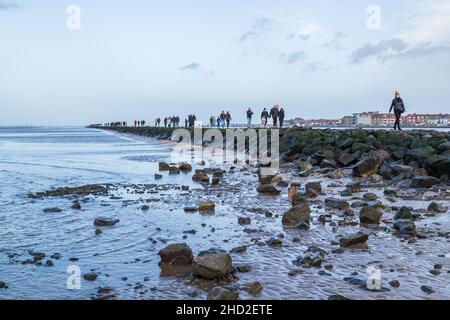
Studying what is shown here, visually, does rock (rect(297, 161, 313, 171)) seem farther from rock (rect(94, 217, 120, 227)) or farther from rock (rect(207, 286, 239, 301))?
rock (rect(207, 286, 239, 301))

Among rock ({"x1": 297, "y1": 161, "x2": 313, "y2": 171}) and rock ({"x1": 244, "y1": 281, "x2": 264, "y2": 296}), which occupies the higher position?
rock ({"x1": 297, "y1": 161, "x2": 313, "y2": 171})

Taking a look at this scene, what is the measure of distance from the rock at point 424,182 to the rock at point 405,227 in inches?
198

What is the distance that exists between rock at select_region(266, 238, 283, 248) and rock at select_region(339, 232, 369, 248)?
35.9 inches

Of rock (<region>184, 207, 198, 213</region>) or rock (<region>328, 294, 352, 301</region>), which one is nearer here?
rock (<region>328, 294, 352, 301</region>)

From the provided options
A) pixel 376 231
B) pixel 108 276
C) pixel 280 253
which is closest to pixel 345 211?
pixel 376 231

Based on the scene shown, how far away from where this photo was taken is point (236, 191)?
13.0m

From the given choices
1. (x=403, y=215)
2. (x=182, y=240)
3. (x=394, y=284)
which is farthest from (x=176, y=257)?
(x=403, y=215)

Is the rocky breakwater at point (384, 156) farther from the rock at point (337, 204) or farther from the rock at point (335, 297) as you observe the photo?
the rock at point (335, 297)

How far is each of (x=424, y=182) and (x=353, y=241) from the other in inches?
259

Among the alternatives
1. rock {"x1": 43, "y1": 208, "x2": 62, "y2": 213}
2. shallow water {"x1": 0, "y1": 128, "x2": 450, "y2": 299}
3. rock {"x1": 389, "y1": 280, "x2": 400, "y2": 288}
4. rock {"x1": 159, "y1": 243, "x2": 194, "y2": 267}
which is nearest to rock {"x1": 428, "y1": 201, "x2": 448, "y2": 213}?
shallow water {"x1": 0, "y1": 128, "x2": 450, "y2": 299}

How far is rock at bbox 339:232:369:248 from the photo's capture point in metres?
6.85

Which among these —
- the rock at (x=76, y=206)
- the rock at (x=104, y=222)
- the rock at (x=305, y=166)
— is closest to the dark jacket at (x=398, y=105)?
the rock at (x=305, y=166)

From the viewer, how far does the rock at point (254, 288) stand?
513cm
